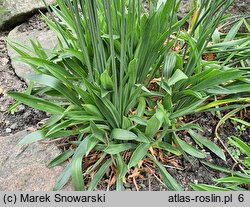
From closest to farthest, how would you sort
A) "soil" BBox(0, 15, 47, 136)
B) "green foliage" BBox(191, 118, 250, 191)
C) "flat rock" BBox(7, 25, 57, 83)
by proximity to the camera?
"green foliage" BBox(191, 118, 250, 191) < "soil" BBox(0, 15, 47, 136) < "flat rock" BBox(7, 25, 57, 83)

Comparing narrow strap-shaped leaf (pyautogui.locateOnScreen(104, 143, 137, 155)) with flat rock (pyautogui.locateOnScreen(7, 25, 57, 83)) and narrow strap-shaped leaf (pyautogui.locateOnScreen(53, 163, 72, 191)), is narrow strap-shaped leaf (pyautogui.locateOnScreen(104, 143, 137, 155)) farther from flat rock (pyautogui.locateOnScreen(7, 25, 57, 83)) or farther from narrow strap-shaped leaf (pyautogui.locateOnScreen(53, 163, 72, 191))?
flat rock (pyautogui.locateOnScreen(7, 25, 57, 83))

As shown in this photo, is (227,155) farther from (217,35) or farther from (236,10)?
(236,10)

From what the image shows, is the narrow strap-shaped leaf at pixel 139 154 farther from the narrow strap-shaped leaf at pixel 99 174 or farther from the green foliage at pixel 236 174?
the green foliage at pixel 236 174

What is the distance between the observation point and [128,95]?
1.85 metres

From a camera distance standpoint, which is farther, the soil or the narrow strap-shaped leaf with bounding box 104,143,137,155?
the soil

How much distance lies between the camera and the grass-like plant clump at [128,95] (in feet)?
5.77

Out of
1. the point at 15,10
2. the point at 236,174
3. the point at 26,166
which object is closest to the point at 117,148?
the point at 26,166

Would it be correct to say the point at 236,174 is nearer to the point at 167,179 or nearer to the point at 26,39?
the point at 167,179

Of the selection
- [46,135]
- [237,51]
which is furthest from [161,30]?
[46,135]

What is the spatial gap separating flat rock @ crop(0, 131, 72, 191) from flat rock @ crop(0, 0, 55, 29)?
3.42 ft

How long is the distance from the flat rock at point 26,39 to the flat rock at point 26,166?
0.55 metres

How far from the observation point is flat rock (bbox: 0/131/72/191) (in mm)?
1795

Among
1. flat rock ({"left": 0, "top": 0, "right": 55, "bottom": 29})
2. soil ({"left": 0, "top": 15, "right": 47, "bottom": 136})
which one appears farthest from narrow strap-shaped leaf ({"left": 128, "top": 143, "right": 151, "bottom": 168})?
flat rock ({"left": 0, "top": 0, "right": 55, "bottom": 29})

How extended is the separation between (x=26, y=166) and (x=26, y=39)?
3.43 feet
